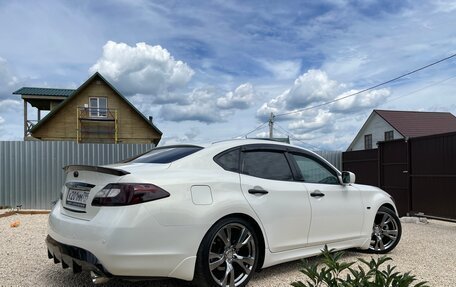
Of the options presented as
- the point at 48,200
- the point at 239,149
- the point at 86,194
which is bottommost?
the point at 48,200

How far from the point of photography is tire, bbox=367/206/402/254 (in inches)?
226

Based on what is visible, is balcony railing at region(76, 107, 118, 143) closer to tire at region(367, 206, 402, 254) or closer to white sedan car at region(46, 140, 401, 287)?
tire at region(367, 206, 402, 254)

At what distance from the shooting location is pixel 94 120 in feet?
97.7

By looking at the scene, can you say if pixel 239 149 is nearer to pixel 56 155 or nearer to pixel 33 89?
pixel 56 155

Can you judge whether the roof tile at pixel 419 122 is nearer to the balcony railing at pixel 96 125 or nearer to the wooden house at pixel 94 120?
the wooden house at pixel 94 120

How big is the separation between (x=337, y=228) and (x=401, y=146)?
22.1ft

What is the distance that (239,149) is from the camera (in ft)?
14.5

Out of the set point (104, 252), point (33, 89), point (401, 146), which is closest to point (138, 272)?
point (104, 252)

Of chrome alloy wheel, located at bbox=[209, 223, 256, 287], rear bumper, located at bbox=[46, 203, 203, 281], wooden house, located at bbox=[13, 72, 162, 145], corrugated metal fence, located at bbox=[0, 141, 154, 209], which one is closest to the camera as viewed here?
rear bumper, located at bbox=[46, 203, 203, 281]

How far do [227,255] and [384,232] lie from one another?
9.49 feet

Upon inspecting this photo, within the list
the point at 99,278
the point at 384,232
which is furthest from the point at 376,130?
the point at 99,278

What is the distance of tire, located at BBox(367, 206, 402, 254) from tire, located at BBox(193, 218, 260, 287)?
2361mm

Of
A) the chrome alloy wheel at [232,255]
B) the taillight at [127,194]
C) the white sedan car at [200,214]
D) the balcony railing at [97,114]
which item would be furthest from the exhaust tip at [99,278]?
the balcony railing at [97,114]

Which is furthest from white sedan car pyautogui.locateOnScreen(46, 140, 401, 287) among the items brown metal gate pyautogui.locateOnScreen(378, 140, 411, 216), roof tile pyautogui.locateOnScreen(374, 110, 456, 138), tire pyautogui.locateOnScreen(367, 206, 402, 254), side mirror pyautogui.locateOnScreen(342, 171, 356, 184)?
roof tile pyautogui.locateOnScreen(374, 110, 456, 138)
